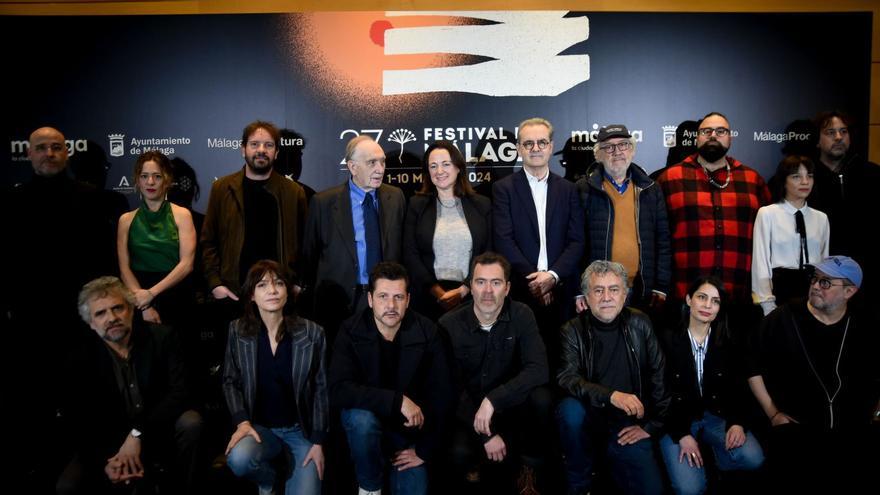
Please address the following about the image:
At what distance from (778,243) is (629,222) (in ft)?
2.79

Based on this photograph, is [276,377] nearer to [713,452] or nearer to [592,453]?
[592,453]

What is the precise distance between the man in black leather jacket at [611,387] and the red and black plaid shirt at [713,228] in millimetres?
792

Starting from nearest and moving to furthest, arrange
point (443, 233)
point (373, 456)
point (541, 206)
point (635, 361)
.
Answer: point (373, 456) → point (635, 361) → point (443, 233) → point (541, 206)

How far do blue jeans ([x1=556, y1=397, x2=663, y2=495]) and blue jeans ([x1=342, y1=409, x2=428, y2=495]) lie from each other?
69cm

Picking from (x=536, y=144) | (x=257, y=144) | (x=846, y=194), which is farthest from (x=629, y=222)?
(x=257, y=144)

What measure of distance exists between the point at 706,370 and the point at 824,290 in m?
0.72

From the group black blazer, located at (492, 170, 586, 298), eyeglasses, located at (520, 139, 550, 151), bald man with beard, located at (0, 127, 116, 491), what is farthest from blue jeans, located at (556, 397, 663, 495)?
bald man with beard, located at (0, 127, 116, 491)

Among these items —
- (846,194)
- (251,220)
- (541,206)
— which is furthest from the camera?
(846,194)

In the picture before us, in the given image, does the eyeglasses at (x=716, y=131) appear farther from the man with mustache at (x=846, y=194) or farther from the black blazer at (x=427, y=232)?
the black blazer at (x=427, y=232)

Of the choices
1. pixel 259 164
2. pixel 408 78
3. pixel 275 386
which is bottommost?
pixel 275 386

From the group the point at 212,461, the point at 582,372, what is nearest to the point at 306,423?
the point at 212,461

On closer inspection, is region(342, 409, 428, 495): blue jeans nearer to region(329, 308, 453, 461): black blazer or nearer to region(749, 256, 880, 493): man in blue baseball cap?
region(329, 308, 453, 461): black blazer

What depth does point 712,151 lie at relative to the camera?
379cm

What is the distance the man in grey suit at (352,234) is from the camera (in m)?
3.63
